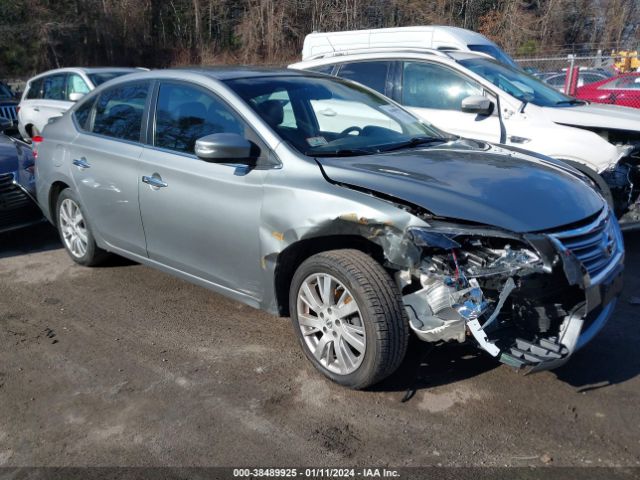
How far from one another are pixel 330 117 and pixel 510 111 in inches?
105

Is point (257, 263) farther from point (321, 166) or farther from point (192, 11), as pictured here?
point (192, 11)

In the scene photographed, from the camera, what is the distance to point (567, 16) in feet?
144

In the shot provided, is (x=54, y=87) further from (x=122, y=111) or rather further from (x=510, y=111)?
(x=510, y=111)

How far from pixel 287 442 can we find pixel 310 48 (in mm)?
7606

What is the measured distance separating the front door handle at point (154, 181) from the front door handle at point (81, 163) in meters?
0.89

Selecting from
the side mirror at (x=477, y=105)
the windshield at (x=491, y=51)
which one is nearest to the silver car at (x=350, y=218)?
the side mirror at (x=477, y=105)

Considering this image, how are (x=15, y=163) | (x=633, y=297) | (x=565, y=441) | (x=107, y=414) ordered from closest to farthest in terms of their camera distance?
1. (x=565, y=441)
2. (x=107, y=414)
3. (x=633, y=297)
4. (x=15, y=163)

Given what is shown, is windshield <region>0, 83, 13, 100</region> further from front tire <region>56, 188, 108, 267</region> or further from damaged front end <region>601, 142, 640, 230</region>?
damaged front end <region>601, 142, 640, 230</region>

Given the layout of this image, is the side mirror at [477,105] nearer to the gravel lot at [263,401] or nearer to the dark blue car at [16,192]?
the gravel lot at [263,401]

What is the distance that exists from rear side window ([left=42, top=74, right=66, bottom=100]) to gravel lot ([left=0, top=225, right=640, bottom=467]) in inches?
312

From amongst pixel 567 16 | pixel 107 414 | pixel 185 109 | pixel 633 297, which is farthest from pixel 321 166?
pixel 567 16

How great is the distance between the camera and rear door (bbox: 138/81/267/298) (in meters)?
3.82

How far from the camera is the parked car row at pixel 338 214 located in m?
3.10

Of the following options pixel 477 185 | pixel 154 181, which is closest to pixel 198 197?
pixel 154 181
